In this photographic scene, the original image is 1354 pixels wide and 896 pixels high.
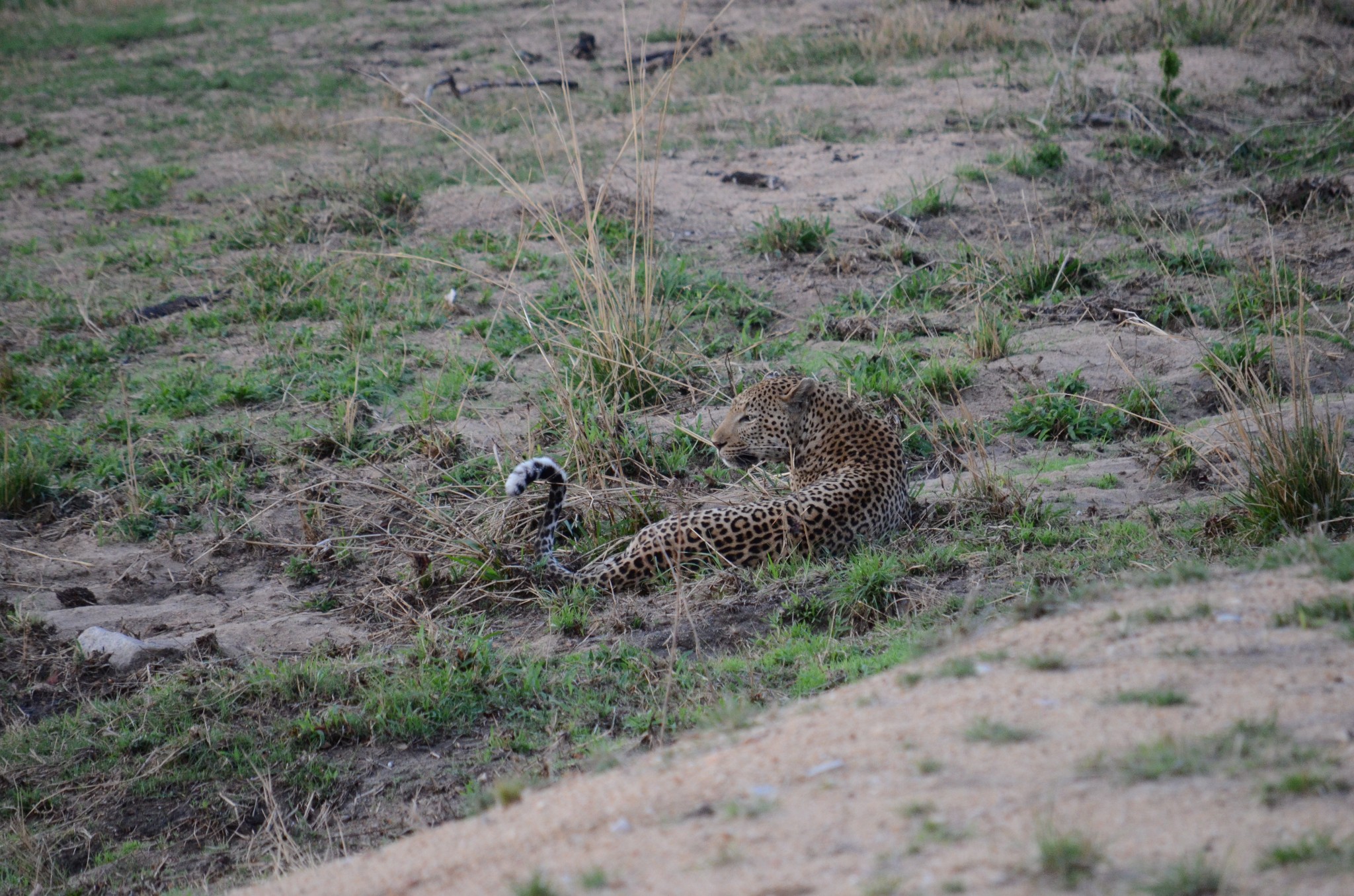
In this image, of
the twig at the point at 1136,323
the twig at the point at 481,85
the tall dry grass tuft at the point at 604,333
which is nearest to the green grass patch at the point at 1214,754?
the tall dry grass tuft at the point at 604,333

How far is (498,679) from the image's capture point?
4.43 metres

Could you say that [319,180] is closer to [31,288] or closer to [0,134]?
[31,288]

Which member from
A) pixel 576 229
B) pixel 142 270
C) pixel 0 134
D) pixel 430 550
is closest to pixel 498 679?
pixel 430 550

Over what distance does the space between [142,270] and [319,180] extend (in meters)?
1.93

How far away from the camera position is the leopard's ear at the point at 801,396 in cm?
560

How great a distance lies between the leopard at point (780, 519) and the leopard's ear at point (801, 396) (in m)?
0.02

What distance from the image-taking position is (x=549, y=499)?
5.09 m

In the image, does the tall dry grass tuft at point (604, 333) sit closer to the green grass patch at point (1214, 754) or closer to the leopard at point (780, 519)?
the leopard at point (780, 519)

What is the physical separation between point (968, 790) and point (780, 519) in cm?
252

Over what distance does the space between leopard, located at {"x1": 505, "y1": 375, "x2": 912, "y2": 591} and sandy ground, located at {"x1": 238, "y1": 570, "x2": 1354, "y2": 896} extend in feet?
5.44

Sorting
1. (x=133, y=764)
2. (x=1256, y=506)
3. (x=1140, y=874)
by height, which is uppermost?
(x=1140, y=874)

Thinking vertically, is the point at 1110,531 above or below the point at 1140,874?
below

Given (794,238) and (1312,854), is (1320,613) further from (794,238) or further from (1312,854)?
(794,238)

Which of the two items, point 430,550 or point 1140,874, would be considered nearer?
point 1140,874
